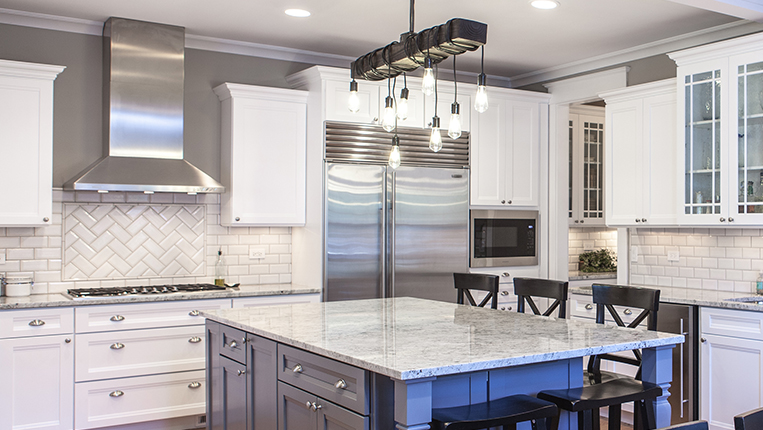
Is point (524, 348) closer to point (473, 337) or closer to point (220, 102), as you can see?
point (473, 337)

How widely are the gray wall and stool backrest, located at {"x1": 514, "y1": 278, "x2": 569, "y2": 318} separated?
2577mm

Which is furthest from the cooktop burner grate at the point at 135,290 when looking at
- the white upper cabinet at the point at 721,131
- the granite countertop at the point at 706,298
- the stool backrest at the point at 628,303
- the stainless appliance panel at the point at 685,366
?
the white upper cabinet at the point at 721,131

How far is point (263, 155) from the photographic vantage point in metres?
4.92

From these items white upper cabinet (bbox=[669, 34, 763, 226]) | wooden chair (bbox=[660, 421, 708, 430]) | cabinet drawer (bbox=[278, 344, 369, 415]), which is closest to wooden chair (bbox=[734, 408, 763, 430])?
wooden chair (bbox=[660, 421, 708, 430])

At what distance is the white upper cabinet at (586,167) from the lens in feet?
21.5

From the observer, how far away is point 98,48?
4688mm

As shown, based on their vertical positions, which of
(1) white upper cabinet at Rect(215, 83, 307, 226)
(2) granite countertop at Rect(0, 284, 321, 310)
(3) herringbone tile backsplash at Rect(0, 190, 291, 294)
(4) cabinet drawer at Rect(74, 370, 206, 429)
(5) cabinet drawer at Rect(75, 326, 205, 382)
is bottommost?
(4) cabinet drawer at Rect(74, 370, 206, 429)

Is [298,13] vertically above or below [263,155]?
above

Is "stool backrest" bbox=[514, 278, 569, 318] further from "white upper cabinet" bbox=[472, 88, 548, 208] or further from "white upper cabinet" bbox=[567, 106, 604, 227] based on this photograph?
"white upper cabinet" bbox=[567, 106, 604, 227]

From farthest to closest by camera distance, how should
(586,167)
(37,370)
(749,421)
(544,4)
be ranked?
(586,167), (544,4), (37,370), (749,421)

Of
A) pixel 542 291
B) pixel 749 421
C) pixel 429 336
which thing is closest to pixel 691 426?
pixel 749 421

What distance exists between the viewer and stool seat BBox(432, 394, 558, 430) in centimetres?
210

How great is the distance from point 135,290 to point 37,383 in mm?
812

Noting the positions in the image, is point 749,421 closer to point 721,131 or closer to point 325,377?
point 325,377
